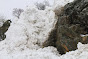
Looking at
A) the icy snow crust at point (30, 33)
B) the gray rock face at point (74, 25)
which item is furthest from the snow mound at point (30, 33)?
the gray rock face at point (74, 25)

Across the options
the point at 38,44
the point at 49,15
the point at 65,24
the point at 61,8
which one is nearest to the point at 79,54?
the point at 65,24

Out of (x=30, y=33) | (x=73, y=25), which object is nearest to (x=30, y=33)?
(x=30, y=33)

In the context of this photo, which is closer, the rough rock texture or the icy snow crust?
the rough rock texture

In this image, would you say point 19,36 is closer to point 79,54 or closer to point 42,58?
point 42,58

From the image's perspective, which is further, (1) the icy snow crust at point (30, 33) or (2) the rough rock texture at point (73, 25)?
(1) the icy snow crust at point (30, 33)

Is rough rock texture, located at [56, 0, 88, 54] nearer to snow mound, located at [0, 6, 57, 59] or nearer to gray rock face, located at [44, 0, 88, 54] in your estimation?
gray rock face, located at [44, 0, 88, 54]

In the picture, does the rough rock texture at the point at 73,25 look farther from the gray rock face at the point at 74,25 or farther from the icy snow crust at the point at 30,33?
the icy snow crust at the point at 30,33

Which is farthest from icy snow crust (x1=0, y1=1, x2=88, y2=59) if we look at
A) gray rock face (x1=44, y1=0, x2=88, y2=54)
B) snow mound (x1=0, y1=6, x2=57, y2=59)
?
gray rock face (x1=44, y1=0, x2=88, y2=54)

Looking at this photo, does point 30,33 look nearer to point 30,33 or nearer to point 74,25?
point 30,33

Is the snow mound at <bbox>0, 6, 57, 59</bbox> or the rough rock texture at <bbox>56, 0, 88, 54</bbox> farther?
the snow mound at <bbox>0, 6, 57, 59</bbox>

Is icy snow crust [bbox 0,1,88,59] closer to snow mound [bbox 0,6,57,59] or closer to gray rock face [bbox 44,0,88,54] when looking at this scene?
snow mound [bbox 0,6,57,59]

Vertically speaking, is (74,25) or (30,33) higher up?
(74,25)

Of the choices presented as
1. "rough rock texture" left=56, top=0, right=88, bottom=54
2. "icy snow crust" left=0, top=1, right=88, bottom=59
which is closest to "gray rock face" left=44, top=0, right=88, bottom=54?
"rough rock texture" left=56, top=0, right=88, bottom=54

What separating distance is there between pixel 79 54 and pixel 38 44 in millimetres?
3656
